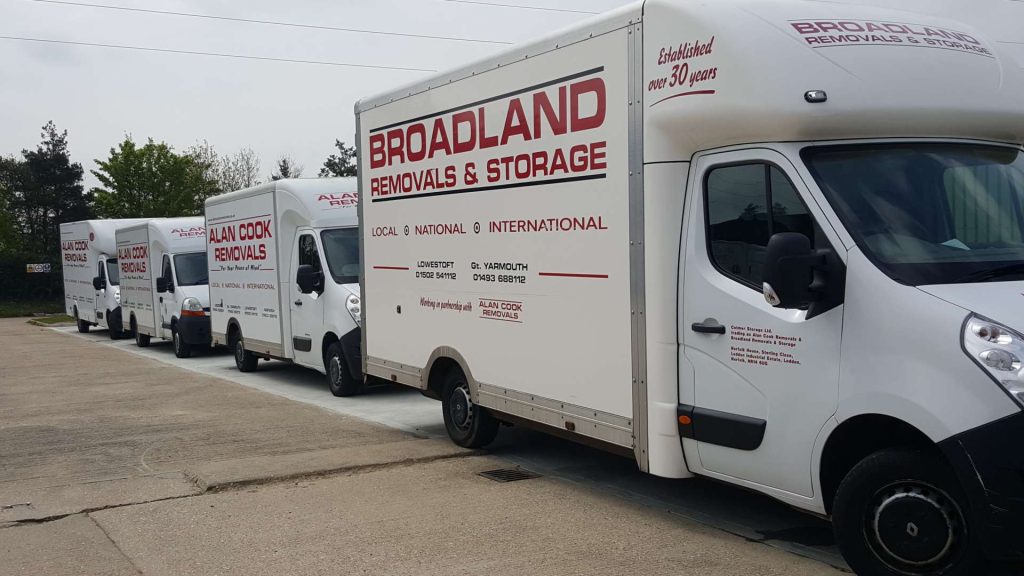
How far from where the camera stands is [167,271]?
1988 centimetres

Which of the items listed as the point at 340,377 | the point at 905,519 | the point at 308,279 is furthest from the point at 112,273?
the point at 905,519

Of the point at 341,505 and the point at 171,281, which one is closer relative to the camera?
the point at 341,505

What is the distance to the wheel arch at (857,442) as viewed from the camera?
4.64m

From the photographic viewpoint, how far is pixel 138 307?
22203 mm

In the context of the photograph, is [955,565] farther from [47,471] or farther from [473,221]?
[47,471]

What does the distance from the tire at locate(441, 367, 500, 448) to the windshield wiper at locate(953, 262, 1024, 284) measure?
4358 millimetres

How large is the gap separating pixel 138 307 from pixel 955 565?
813 inches

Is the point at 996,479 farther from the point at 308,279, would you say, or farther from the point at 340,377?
the point at 308,279

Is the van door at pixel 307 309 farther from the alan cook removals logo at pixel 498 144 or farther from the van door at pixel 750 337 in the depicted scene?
the van door at pixel 750 337

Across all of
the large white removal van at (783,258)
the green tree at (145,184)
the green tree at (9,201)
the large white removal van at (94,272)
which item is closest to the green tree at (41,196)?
the green tree at (9,201)

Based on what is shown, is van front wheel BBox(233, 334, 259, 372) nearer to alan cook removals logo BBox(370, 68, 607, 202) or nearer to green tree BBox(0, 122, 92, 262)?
alan cook removals logo BBox(370, 68, 607, 202)

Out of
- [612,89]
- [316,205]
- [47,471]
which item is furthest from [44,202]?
[612,89]

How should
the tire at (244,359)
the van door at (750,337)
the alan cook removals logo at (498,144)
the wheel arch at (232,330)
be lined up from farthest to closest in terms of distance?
1. the wheel arch at (232,330)
2. the tire at (244,359)
3. the alan cook removals logo at (498,144)
4. the van door at (750,337)

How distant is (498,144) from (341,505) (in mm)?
A: 2865
